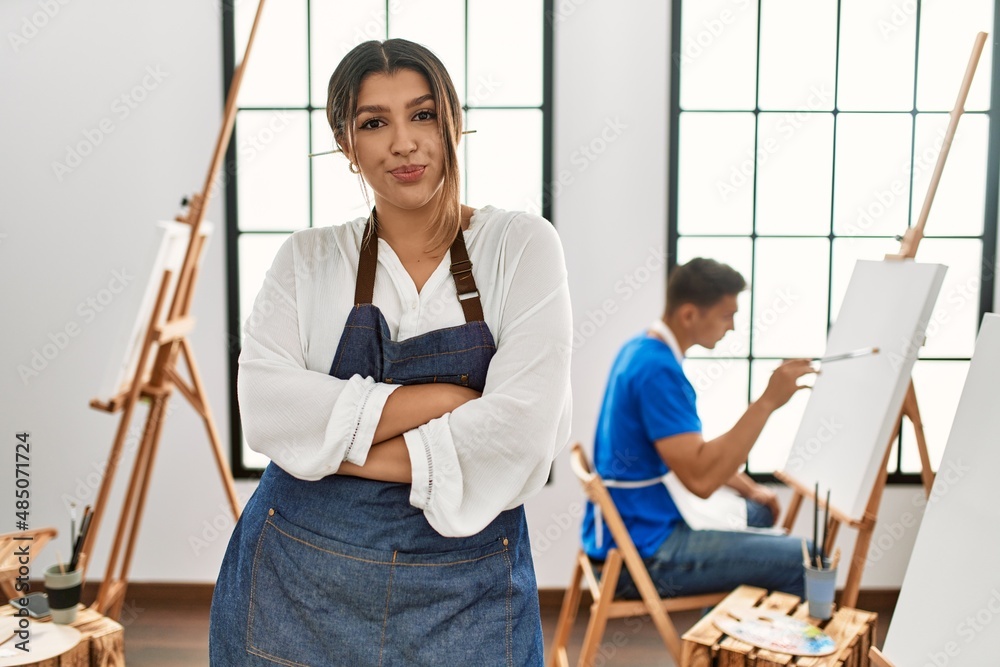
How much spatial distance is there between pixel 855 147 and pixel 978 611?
7.83 feet

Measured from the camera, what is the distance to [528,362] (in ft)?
4.53

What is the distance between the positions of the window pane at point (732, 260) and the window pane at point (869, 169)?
1.22ft

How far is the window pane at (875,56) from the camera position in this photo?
3436mm

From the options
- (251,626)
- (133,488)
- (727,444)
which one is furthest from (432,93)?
(133,488)

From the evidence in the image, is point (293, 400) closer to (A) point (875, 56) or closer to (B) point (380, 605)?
(B) point (380, 605)

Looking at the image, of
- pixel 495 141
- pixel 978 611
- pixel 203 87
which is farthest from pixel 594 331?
pixel 978 611

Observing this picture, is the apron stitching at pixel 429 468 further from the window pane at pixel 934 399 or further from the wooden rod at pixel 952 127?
the window pane at pixel 934 399

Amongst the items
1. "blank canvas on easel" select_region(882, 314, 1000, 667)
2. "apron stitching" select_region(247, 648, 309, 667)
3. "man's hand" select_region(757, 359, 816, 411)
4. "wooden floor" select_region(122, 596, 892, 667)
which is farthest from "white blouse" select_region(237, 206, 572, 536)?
"wooden floor" select_region(122, 596, 892, 667)

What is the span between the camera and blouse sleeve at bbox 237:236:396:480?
53.3 inches

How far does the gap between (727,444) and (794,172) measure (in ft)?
4.94

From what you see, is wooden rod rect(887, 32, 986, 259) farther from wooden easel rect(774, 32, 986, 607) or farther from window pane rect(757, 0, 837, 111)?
window pane rect(757, 0, 837, 111)

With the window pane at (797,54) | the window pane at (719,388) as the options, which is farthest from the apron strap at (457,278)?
the window pane at (797,54)

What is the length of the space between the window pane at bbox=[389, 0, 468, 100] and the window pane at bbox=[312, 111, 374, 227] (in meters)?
0.48

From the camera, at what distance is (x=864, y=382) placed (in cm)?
243
